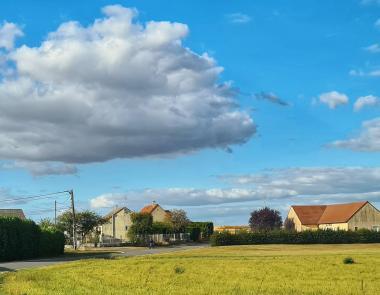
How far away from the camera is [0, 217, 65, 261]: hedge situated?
191 ft

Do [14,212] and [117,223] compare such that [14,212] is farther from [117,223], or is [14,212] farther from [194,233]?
[194,233]

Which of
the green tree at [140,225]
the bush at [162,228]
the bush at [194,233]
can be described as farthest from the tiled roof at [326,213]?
the green tree at [140,225]

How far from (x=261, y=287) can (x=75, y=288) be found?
6.91 meters

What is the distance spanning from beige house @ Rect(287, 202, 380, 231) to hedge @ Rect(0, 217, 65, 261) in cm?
5272

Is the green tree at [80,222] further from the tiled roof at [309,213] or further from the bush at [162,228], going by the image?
the tiled roof at [309,213]

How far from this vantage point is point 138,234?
330 feet

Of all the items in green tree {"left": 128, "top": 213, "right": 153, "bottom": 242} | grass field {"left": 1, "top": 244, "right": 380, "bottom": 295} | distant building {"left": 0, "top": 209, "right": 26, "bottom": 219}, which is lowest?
grass field {"left": 1, "top": 244, "right": 380, "bottom": 295}

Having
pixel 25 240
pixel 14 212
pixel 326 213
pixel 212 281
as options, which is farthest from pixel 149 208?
pixel 212 281

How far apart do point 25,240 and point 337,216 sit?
226ft

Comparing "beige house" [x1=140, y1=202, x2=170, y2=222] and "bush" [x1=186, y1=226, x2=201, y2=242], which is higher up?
"beige house" [x1=140, y1=202, x2=170, y2=222]

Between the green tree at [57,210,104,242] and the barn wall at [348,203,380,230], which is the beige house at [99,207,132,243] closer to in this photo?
the green tree at [57,210,104,242]

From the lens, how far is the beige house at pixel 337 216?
11131cm

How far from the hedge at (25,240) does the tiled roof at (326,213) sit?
59.6 metres

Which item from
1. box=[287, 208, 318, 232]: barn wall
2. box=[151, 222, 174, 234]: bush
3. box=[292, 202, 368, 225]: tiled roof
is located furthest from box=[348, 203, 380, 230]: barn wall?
box=[151, 222, 174, 234]: bush
